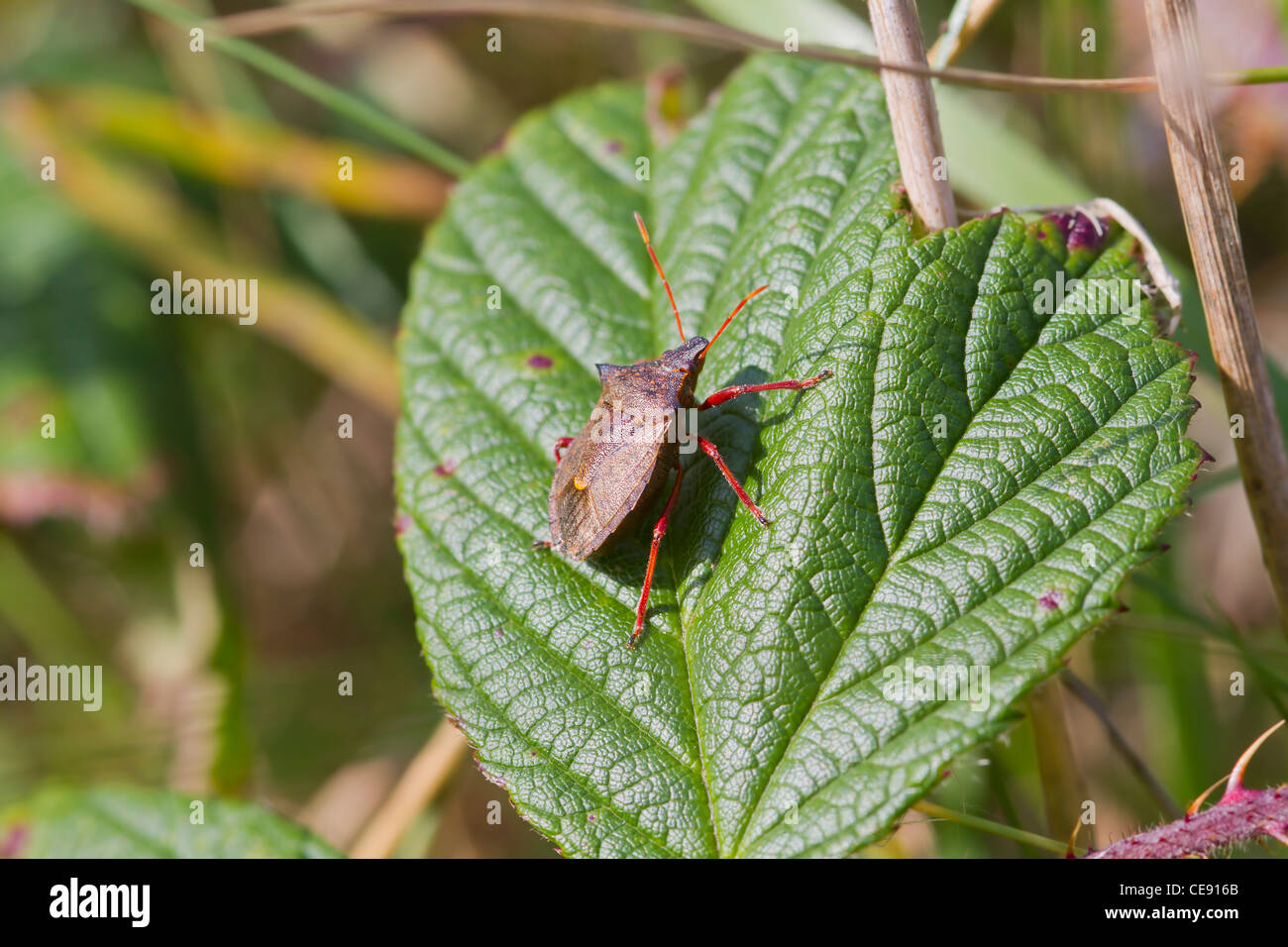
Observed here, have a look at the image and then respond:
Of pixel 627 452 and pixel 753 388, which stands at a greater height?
pixel 753 388

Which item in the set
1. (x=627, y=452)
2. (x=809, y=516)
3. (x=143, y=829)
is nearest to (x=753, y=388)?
(x=627, y=452)

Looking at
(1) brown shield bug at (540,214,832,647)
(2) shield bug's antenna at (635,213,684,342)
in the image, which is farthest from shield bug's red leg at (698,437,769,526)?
(2) shield bug's antenna at (635,213,684,342)

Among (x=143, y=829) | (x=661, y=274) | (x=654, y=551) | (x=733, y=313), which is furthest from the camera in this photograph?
(x=143, y=829)

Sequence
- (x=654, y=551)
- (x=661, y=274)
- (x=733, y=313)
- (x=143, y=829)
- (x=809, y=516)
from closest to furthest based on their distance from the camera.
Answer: (x=809, y=516) < (x=654, y=551) < (x=733, y=313) < (x=661, y=274) < (x=143, y=829)

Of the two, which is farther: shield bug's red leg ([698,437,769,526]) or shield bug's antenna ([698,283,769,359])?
shield bug's antenna ([698,283,769,359])

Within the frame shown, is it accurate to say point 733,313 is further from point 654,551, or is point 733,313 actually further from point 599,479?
point 654,551

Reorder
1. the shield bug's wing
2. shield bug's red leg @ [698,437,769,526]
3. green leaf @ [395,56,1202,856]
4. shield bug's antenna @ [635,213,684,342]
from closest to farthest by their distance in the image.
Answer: green leaf @ [395,56,1202,856], shield bug's red leg @ [698,437,769,526], the shield bug's wing, shield bug's antenna @ [635,213,684,342]

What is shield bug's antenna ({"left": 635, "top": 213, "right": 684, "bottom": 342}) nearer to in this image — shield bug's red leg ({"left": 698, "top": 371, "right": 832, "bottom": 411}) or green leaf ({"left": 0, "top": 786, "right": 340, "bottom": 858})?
shield bug's red leg ({"left": 698, "top": 371, "right": 832, "bottom": 411})

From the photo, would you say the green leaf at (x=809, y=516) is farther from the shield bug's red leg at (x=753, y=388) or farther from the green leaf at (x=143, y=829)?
the green leaf at (x=143, y=829)

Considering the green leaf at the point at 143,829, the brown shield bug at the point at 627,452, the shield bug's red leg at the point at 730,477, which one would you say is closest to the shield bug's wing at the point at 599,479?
the brown shield bug at the point at 627,452
